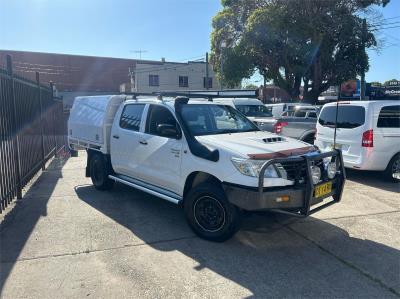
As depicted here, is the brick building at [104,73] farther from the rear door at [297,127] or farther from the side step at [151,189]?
the side step at [151,189]

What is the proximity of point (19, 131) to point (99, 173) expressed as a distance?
5.44 feet

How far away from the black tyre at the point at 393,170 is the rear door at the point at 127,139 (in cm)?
538

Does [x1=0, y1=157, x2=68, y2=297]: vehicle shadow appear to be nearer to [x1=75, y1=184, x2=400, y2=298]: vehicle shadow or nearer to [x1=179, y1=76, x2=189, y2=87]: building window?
[x1=75, y1=184, x2=400, y2=298]: vehicle shadow

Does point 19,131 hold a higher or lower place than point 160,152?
higher

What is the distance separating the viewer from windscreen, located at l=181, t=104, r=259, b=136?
5189mm

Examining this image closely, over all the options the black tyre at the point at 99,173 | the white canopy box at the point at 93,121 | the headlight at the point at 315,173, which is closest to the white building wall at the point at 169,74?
the white canopy box at the point at 93,121

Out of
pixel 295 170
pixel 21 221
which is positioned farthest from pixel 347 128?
pixel 21 221

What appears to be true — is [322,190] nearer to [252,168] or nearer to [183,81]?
[252,168]

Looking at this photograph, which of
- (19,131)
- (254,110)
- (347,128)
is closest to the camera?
(19,131)

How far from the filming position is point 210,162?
14.8 ft

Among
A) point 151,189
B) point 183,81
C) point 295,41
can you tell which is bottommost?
point 151,189

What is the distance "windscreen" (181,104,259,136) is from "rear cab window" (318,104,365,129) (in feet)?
10.2

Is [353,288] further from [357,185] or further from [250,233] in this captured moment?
[357,185]

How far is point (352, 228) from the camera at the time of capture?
507cm
